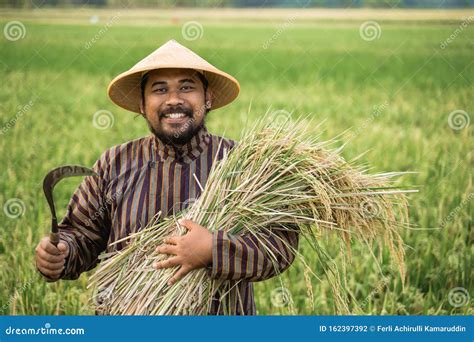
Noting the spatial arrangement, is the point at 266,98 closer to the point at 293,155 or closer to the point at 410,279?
the point at 410,279

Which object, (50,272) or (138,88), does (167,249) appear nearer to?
(50,272)

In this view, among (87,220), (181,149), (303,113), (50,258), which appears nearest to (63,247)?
(50,258)

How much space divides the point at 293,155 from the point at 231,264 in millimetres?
414

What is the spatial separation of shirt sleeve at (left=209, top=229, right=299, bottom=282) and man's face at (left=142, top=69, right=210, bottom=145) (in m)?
0.35

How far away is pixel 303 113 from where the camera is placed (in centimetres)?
537

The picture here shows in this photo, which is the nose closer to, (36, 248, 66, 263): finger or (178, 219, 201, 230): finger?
(178, 219, 201, 230): finger

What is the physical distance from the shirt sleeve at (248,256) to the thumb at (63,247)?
43cm

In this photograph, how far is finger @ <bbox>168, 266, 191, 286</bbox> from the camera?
6.90ft

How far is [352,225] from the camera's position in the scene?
2.31 meters

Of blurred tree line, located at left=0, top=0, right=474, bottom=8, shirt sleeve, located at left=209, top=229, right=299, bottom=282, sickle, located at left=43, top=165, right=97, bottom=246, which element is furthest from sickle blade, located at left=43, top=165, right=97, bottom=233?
blurred tree line, located at left=0, top=0, right=474, bottom=8

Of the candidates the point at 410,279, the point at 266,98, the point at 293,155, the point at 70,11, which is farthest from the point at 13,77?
the point at 293,155

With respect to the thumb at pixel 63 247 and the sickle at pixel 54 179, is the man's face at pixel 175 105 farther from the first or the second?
the thumb at pixel 63 247

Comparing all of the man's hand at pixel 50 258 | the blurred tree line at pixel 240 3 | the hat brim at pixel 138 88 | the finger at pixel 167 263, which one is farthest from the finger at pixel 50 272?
the blurred tree line at pixel 240 3

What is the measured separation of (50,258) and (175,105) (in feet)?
1.87
